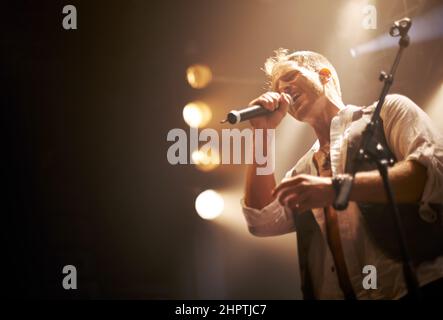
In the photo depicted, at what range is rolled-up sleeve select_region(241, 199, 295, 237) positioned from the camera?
231 cm

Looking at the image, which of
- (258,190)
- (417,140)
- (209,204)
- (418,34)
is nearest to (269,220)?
(258,190)

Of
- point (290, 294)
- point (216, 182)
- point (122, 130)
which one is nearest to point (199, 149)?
point (216, 182)

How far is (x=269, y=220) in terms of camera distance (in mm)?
2314

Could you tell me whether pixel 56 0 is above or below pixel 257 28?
above

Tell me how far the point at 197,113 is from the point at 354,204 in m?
0.84

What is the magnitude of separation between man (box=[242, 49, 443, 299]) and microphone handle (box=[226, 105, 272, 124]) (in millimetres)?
44

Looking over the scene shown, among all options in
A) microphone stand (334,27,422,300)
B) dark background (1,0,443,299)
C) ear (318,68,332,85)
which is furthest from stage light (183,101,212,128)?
microphone stand (334,27,422,300)

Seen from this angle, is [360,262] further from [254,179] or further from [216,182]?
[216,182]

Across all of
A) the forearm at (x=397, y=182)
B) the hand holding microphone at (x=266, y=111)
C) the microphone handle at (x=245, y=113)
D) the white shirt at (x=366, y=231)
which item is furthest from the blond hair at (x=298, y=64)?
the forearm at (x=397, y=182)

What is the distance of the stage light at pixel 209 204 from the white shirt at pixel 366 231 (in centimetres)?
25

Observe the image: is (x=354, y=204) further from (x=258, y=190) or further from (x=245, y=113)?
(x=245, y=113)

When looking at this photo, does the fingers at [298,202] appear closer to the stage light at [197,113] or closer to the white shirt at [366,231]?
the white shirt at [366,231]

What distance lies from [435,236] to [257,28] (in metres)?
1.27

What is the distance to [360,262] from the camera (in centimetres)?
218
